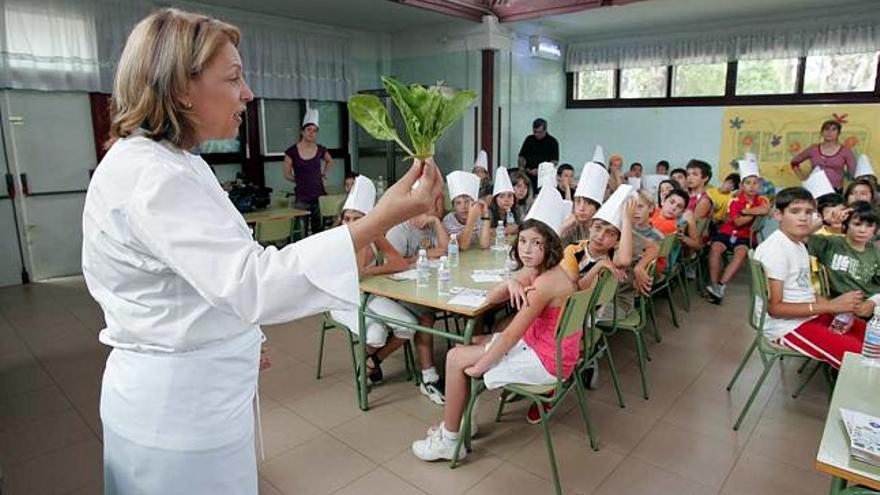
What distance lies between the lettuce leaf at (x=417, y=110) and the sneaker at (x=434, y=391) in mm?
1915

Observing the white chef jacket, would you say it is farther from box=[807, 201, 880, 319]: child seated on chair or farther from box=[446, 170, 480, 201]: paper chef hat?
box=[807, 201, 880, 319]: child seated on chair

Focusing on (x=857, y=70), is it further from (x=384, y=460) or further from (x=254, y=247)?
(x=254, y=247)

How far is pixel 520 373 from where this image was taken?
2211 millimetres

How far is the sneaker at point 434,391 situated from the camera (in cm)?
286

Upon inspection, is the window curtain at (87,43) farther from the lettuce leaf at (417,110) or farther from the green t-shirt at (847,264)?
the green t-shirt at (847,264)

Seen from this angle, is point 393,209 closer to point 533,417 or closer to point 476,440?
point 476,440

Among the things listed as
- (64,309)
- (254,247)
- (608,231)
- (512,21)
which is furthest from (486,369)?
(512,21)

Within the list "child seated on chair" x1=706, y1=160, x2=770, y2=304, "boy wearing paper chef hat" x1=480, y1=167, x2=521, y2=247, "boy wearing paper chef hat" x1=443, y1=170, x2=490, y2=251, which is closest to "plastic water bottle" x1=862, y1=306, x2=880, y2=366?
"boy wearing paper chef hat" x1=443, y1=170, x2=490, y2=251

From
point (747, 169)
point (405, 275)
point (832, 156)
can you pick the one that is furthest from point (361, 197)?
point (832, 156)

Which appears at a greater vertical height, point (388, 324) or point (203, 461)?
point (203, 461)

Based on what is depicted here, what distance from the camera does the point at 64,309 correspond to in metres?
4.40

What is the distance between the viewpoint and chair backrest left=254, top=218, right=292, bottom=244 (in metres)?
4.65

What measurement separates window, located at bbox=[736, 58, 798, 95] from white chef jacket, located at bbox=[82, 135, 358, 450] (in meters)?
7.32

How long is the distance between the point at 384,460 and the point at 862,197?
12.8ft
